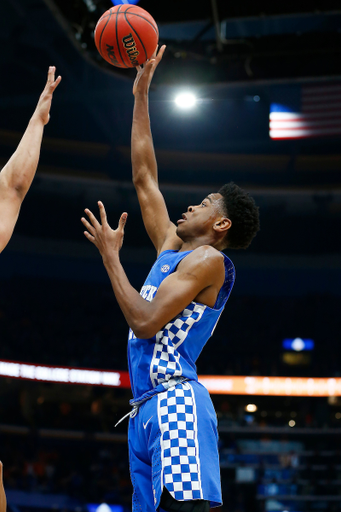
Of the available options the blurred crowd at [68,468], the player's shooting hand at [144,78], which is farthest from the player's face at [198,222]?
the blurred crowd at [68,468]

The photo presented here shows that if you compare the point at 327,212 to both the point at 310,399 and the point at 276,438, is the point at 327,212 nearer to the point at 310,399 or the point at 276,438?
the point at 310,399

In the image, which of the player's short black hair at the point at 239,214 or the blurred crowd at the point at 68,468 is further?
the blurred crowd at the point at 68,468

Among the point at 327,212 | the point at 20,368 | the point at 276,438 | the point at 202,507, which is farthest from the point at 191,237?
the point at 327,212

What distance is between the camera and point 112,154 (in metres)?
14.0

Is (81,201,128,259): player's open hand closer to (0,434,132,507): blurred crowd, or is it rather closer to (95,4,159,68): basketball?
A: (95,4,159,68): basketball

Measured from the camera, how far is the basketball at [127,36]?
3.09 m

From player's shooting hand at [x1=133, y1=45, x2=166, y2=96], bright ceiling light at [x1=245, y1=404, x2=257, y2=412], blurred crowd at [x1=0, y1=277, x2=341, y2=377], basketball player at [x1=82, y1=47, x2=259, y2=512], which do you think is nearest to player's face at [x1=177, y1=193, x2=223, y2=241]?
basketball player at [x1=82, y1=47, x2=259, y2=512]

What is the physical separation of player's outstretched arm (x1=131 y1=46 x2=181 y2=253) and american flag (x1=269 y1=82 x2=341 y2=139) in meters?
5.53

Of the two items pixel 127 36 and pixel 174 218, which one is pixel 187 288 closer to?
pixel 127 36

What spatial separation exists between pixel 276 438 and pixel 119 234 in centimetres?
1112

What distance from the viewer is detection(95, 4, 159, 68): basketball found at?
309 cm

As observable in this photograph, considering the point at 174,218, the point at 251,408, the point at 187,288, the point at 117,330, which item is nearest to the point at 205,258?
the point at 187,288

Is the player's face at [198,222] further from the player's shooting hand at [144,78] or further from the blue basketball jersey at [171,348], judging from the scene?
the player's shooting hand at [144,78]

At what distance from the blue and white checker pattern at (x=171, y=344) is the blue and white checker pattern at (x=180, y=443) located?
0.07 metres
